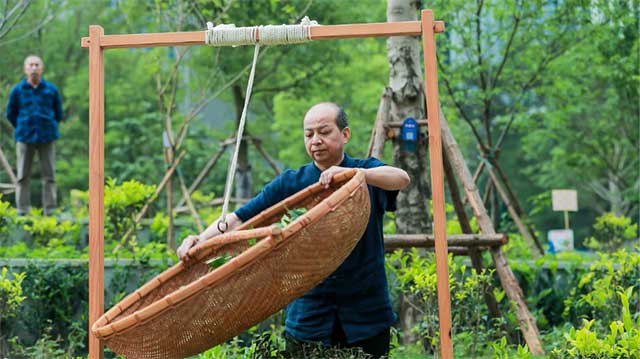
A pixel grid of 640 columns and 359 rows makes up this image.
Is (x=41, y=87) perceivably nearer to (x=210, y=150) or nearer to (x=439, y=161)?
(x=439, y=161)

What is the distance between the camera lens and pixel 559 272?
5.62 metres

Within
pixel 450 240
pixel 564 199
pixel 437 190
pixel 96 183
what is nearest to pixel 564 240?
pixel 564 199

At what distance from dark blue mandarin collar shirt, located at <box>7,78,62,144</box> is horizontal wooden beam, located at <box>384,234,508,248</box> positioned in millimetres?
4467

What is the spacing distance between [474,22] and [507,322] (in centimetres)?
445

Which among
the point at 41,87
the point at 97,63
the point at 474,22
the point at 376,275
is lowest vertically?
the point at 376,275

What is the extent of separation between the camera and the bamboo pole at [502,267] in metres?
4.64

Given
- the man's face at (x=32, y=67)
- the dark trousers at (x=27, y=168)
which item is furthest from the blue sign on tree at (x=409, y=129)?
the dark trousers at (x=27, y=168)

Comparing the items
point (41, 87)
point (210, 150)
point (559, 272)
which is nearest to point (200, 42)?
point (559, 272)

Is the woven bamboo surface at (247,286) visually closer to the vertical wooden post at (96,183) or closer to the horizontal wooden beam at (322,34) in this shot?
the vertical wooden post at (96,183)

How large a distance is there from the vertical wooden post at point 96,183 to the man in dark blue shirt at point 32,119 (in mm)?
5075

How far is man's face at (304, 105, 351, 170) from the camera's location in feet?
10.2

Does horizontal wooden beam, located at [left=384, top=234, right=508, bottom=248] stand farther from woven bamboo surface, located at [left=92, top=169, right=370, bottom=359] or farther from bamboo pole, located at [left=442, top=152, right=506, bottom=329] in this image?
woven bamboo surface, located at [left=92, top=169, right=370, bottom=359]

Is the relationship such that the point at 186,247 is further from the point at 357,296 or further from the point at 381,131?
the point at 381,131

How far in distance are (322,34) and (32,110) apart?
18.2 ft
